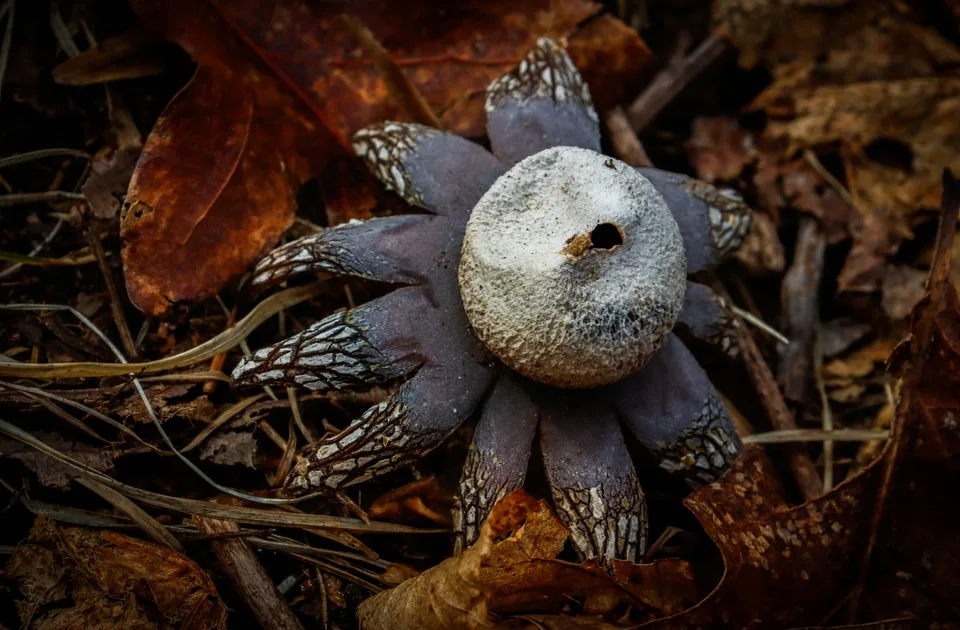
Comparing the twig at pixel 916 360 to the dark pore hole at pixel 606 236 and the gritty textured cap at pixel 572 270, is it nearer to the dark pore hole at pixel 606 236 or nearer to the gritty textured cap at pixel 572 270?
the gritty textured cap at pixel 572 270

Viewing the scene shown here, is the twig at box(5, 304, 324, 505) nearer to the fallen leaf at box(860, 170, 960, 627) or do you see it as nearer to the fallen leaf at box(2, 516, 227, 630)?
the fallen leaf at box(2, 516, 227, 630)

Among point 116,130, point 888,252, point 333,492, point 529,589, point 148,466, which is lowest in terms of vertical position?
point 888,252

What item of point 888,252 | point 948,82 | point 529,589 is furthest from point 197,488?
point 948,82

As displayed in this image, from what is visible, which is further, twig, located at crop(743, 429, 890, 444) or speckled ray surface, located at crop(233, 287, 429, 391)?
twig, located at crop(743, 429, 890, 444)

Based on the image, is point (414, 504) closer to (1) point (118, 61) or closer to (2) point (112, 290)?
(2) point (112, 290)

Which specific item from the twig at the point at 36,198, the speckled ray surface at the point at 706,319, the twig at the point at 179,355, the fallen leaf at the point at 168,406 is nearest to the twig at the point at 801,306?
the speckled ray surface at the point at 706,319

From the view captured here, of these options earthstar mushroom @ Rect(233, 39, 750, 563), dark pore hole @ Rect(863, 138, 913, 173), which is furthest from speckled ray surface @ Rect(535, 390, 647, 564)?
dark pore hole @ Rect(863, 138, 913, 173)

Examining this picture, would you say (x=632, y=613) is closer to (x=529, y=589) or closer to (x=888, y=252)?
(x=529, y=589)
